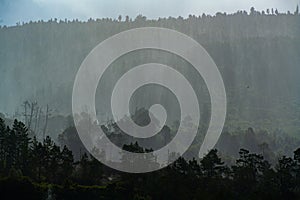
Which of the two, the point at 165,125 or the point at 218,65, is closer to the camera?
the point at 165,125

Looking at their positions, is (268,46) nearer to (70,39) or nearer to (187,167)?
(70,39)

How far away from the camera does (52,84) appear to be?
158875mm

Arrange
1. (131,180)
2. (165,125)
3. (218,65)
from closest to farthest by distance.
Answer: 1. (131,180)
2. (165,125)
3. (218,65)

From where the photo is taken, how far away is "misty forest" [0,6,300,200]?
114 ft

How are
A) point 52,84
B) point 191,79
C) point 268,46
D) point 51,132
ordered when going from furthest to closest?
point 268,46 → point 52,84 → point 191,79 → point 51,132

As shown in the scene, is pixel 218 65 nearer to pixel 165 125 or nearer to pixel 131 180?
pixel 165 125

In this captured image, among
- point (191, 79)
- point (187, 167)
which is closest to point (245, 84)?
point (191, 79)

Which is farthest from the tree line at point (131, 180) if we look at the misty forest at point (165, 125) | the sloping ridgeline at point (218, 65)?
the sloping ridgeline at point (218, 65)

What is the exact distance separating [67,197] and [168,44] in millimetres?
135137

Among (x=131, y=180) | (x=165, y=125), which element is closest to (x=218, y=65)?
(x=165, y=125)

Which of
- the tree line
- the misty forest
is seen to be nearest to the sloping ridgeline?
the misty forest

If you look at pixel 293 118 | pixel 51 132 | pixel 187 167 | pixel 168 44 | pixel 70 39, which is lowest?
pixel 187 167

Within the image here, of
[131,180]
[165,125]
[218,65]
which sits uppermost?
[218,65]

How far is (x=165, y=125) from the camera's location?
81312 mm
